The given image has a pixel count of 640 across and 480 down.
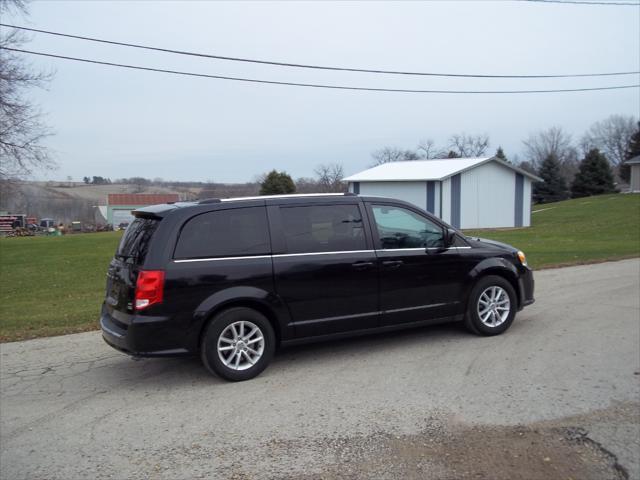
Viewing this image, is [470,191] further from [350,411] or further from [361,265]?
[350,411]

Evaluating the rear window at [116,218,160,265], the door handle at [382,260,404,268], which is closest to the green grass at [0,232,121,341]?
the rear window at [116,218,160,265]

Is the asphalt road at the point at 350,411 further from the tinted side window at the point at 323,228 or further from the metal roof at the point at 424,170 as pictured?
the metal roof at the point at 424,170

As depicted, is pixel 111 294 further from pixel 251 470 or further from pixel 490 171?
pixel 490 171

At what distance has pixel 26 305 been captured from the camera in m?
10.6

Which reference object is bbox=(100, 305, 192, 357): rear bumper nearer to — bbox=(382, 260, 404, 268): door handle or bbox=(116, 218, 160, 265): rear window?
bbox=(116, 218, 160, 265): rear window

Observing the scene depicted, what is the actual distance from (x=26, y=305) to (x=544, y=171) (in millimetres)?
62827

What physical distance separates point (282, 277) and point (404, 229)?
→ 1732 mm

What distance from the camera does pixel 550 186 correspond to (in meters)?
63.0

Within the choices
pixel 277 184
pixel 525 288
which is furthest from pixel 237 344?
pixel 277 184

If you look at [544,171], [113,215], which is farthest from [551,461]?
[113,215]

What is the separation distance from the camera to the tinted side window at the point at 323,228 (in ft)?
19.7

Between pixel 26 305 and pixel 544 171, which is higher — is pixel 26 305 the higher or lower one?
the lower one

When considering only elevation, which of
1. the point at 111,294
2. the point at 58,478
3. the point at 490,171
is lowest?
the point at 58,478

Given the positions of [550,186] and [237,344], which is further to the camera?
[550,186]
